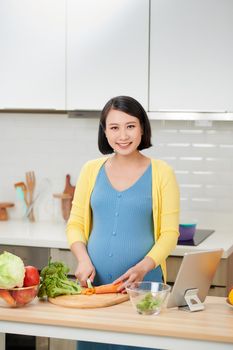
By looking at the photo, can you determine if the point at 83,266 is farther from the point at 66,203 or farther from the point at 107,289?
the point at 66,203

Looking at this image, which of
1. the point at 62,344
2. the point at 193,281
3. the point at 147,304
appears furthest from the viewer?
the point at 62,344

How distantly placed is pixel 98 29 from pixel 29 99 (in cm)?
58

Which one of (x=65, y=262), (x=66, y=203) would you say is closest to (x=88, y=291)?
(x=65, y=262)

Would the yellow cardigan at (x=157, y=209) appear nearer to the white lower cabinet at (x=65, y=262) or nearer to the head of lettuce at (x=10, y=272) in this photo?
the head of lettuce at (x=10, y=272)

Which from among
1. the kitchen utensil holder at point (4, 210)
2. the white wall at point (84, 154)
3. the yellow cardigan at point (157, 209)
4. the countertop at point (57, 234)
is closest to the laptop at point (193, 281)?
the yellow cardigan at point (157, 209)

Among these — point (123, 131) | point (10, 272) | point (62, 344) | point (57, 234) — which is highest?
point (123, 131)

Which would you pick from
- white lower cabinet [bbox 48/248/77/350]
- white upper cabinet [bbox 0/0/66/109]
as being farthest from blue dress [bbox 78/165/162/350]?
white upper cabinet [bbox 0/0/66/109]

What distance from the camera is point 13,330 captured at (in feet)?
7.98

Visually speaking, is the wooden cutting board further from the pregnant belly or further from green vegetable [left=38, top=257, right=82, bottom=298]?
the pregnant belly

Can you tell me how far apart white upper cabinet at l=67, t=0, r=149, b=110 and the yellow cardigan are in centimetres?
111

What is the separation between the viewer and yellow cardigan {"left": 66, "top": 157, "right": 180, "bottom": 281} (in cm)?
288

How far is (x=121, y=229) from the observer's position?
9.86ft

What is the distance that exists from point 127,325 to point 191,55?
208 cm

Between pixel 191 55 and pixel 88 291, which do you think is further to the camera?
pixel 191 55
